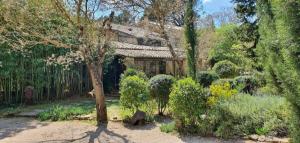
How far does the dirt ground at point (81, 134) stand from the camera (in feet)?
26.1

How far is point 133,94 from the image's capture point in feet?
32.4

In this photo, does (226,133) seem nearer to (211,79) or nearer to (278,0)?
(278,0)

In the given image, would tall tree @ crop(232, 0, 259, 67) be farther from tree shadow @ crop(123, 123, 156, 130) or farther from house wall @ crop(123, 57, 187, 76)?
tree shadow @ crop(123, 123, 156, 130)

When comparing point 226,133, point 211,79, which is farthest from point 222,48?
point 226,133

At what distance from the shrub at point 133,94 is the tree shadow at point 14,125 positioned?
2.67m

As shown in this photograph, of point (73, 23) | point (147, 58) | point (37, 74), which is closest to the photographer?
point (73, 23)

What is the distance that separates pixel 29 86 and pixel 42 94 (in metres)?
0.98

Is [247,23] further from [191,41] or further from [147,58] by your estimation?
[191,41]

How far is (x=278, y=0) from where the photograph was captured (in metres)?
3.70

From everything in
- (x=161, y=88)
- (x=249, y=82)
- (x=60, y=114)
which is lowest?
(x=60, y=114)

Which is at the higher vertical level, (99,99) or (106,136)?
(99,99)

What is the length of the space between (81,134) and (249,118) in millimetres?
4349

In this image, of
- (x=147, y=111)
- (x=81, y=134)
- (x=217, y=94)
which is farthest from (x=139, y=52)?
(x=217, y=94)

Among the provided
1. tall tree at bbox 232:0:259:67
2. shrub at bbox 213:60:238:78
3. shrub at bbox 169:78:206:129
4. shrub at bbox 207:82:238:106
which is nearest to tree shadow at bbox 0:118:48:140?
shrub at bbox 169:78:206:129
